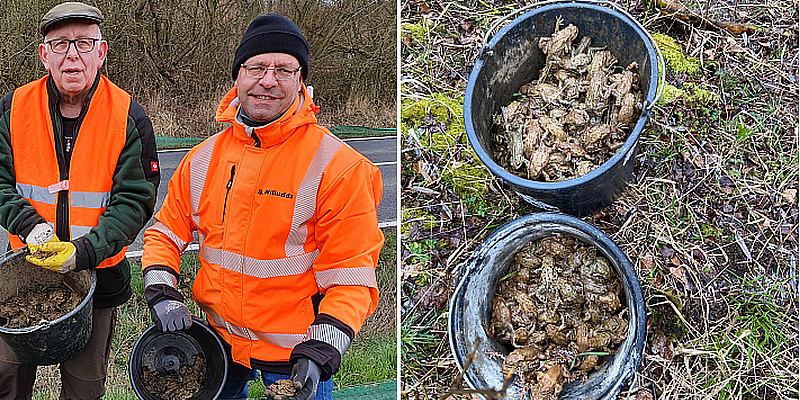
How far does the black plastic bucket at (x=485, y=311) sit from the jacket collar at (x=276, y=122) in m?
0.81

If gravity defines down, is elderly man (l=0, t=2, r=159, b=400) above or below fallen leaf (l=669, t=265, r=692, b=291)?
above

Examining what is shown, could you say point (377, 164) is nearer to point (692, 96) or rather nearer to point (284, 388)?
point (692, 96)

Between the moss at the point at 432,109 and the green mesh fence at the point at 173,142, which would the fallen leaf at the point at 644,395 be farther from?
the green mesh fence at the point at 173,142

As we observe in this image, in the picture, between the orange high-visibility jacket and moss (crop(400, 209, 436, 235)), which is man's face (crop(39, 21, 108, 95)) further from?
moss (crop(400, 209, 436, 235))

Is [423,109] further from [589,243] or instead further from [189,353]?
[189,353]

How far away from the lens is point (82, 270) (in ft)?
6.72

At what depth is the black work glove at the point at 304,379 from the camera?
1622 mm

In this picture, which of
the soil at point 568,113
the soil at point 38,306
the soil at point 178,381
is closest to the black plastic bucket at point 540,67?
the soil at point 568,113

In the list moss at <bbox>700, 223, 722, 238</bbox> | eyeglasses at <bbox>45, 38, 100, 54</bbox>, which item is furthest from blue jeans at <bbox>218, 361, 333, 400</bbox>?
moss at <bbox>700, 223, 722, 238</bbox>

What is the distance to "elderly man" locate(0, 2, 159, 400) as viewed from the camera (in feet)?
6.51

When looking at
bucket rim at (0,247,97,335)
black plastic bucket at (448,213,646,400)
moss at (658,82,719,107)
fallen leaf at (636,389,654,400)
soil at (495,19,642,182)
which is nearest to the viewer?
bucket rim at (0,247,97,335)

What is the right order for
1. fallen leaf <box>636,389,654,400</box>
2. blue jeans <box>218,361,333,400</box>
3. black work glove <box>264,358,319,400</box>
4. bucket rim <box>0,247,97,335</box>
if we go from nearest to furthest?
black work glove <box>264,358,319,400</box>, bucket rim <box>0,247,97,335</box>, blue jeans <box>218,361,333,400</box>, fallen leaf <box>636,389,654,400</box>

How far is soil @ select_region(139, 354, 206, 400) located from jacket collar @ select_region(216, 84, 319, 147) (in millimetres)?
813

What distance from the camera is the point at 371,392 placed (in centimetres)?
277
